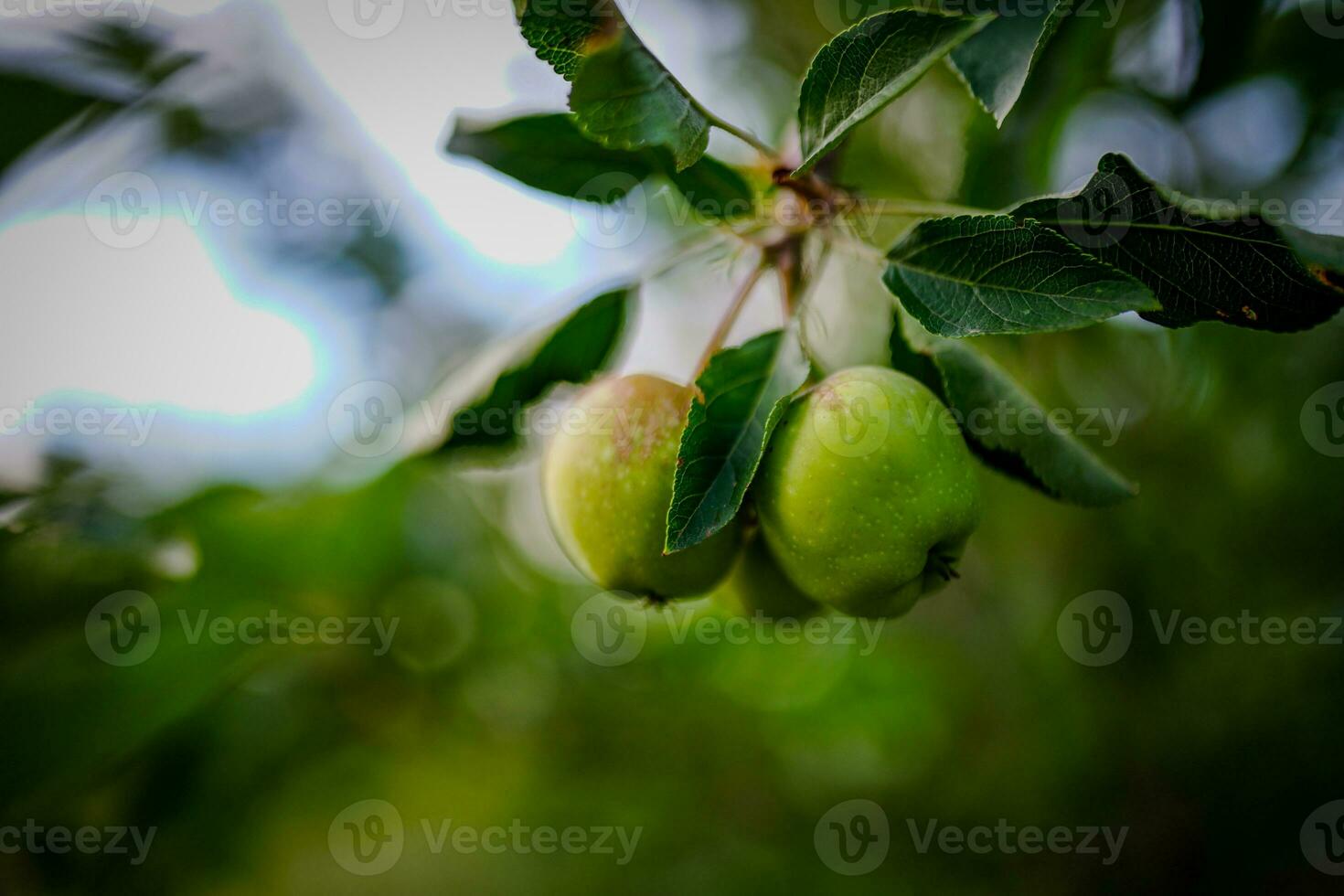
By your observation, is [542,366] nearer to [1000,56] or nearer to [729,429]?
[729,429]

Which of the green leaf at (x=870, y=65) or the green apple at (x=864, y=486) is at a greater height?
the green leaf at (x=870, y=65)

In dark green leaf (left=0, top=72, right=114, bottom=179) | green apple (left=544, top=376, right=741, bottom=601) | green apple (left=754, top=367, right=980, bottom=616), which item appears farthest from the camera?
dark green leaf (left=0, top=72, right=114, bottom=179)

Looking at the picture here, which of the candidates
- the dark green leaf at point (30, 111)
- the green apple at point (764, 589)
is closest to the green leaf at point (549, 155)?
the green apple at point (764, 589)

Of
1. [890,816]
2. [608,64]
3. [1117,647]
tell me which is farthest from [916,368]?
[890,816]

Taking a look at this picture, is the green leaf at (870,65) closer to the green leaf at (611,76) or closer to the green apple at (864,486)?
the green leaf at (611,76)

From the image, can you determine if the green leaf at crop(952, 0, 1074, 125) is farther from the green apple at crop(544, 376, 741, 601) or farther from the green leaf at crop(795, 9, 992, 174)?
the green apple at crop(544, 376, 741, 601)

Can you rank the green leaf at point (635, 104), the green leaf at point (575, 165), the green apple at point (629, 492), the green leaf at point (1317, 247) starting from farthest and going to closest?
the green leaf at point (575, 165) → the green apple at point (629, 492) → the green leaf at point (635, 104) → the green leaf at point (1317, 247)

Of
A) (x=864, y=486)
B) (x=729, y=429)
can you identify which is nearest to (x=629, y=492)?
(x=729, y=429)

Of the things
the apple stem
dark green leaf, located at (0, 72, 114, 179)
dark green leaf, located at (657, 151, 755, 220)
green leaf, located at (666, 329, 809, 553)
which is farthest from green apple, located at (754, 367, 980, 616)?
dark green leaf, located at (0, 72, 114, 179)
